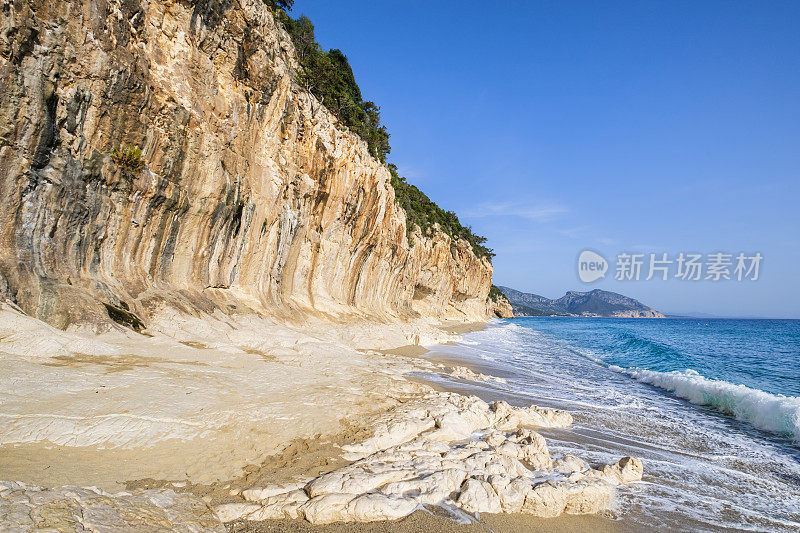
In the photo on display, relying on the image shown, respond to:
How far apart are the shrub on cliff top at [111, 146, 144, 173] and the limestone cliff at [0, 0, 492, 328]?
0.09 meters

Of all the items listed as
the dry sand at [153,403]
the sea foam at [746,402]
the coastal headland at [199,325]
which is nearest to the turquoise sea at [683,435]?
the sea foam at [746,402]

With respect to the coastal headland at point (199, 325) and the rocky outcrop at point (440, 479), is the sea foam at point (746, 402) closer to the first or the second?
the coastal headland at point (199, 325)

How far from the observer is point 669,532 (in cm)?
410

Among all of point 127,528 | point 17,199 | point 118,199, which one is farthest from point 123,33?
point 127,528

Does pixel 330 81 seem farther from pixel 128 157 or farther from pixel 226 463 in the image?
pixel 226 463

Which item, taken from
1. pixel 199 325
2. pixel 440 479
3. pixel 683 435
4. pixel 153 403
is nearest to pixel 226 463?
pixel 153 403

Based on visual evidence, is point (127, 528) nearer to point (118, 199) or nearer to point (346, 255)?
point (118, 199)

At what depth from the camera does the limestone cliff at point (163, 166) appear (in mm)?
8444

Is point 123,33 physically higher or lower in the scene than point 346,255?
higher

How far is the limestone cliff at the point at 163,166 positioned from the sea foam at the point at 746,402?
14.7m

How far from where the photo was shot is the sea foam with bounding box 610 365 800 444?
8500mm

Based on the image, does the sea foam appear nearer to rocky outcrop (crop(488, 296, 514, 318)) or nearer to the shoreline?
the shoreline

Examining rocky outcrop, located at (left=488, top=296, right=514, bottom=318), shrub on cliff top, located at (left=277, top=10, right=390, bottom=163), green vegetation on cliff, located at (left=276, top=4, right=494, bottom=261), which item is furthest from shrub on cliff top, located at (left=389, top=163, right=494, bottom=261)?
rocky outcrop, located at (left=488, top=296, right=514, bottom=318)

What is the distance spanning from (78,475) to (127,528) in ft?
Result: 4.59
